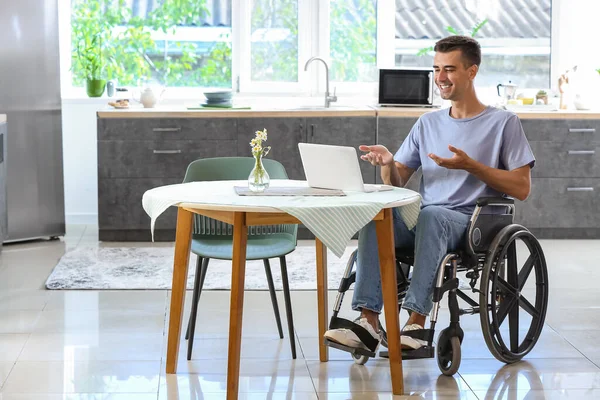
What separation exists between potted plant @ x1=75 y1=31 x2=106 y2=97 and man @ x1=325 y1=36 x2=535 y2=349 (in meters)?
3.34

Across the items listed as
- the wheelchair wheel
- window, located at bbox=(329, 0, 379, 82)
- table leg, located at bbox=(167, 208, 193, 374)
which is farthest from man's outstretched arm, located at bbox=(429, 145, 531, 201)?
window, located at bbox=(329, 0, 379, 82)

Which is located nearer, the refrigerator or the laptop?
the laptop

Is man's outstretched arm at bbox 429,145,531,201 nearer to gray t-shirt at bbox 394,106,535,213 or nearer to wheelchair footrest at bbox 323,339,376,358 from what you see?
gray t-shirt at bbox 394,106,535,213

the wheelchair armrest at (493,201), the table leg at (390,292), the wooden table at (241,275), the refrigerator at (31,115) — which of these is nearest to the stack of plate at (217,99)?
the refrigerator at (31,115)

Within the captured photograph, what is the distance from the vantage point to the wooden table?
9.29ft

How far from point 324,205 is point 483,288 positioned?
68cm

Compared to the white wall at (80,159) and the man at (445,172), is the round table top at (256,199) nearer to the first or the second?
the man at (445,172)

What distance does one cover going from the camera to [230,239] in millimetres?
3600

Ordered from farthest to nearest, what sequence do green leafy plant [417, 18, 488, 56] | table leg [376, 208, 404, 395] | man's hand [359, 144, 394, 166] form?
green leafy plant [417, 18, 488, 56] → man's hand [359, 144, 394, 166] → table leg [376, 208, 404, 395]

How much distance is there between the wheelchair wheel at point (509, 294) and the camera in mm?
3158

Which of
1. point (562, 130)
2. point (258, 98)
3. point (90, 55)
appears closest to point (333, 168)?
point (562, 130)

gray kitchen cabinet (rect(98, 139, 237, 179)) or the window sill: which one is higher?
the window sill

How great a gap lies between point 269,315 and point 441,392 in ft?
3.85

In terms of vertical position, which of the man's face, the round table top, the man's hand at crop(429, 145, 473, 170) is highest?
the man's face
